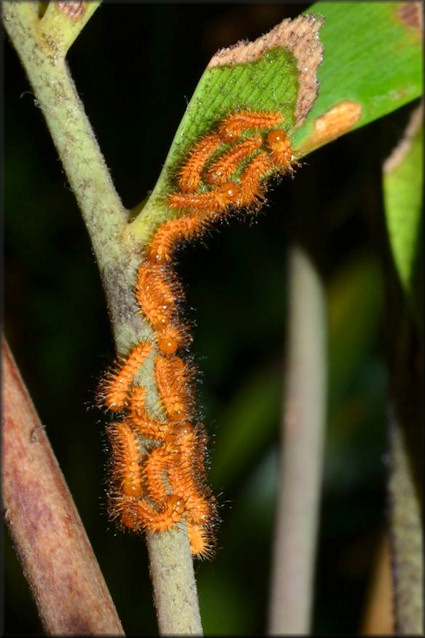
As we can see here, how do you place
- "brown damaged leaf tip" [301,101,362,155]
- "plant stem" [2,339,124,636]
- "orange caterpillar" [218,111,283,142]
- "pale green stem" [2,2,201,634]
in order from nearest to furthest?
"plant stem" [2,339,124,636] → "pale green stem" [2,2,201,634] → "orange caterpillar" [218,111,283,142] → "brown damaged leaf tip" [301,101,362,155]

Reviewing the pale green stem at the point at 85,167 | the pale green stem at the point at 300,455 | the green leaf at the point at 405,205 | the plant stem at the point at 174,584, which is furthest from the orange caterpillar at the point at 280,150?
the pale green stem at the point at 300,455

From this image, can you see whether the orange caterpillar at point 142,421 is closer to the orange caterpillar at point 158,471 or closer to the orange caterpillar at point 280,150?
the orange caterpillar at point 158,471

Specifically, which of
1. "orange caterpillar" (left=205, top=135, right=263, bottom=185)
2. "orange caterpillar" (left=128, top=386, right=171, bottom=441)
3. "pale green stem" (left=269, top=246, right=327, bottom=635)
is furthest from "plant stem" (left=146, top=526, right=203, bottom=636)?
"pale green stem" (left=269, top=246, right=327, bottom=635)

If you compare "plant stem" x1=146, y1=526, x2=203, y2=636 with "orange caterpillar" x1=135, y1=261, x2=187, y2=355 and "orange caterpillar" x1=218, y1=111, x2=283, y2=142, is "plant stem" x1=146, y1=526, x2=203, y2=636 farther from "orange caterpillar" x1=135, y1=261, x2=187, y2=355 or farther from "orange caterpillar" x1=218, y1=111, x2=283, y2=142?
"orange caterpillar" x1=218, y1=111, x2=283, y2=142

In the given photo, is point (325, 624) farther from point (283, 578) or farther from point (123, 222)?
point (123, 222)

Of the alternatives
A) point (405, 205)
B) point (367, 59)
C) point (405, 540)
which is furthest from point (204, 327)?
point (367, 59)

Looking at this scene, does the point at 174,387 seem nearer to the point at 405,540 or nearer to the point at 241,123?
the point at 241,123
